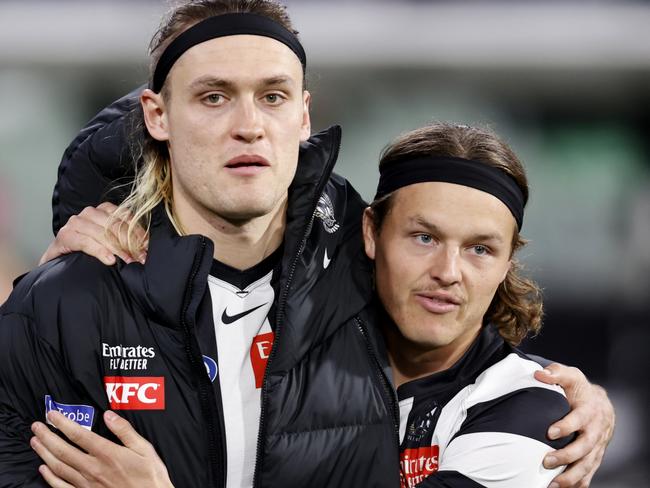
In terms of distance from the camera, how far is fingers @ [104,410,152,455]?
2.54 meters

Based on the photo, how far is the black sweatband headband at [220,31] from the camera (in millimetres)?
2742

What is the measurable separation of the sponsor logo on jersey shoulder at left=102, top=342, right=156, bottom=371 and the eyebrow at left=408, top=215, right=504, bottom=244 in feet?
2.54

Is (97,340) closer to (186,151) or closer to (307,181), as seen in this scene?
(186,151)

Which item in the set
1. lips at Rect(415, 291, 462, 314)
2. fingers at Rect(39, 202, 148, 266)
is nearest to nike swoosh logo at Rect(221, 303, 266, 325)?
fingers at Rect(39, 202, 148, 266)

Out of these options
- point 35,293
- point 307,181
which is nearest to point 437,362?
point 307,181

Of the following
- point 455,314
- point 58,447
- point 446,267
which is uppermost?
point 446,267

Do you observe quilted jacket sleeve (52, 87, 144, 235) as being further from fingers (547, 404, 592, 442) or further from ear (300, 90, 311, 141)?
fingers (547, 404, 592, 442)

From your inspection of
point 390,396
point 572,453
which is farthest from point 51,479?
point 572,453

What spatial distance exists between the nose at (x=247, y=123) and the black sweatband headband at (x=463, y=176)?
476 mm

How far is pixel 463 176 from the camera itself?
9.43 ft

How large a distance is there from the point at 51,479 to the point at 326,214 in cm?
98

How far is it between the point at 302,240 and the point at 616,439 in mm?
5059

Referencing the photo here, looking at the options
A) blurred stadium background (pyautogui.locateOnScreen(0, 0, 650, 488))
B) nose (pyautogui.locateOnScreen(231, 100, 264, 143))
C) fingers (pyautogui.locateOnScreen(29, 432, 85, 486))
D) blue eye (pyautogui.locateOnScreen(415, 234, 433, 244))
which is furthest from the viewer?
blurred stadium background (pyautogui.locateOnScreen(0, 0, 650, 488))

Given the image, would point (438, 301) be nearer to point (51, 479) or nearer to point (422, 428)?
point (422, 428)
